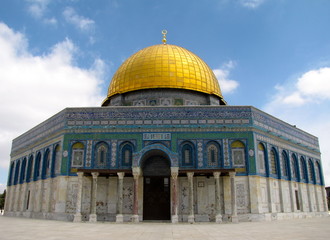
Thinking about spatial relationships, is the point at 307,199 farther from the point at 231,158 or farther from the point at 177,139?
the point at 177,139

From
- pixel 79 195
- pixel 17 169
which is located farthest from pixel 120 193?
pixel 17 169

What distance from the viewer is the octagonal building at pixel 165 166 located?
16.6 metres

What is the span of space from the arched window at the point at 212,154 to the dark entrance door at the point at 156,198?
2664mm

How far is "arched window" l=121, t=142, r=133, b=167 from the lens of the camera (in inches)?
696

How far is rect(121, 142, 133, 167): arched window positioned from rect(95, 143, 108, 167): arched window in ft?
3.23

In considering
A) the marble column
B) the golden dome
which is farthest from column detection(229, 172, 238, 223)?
the marble column

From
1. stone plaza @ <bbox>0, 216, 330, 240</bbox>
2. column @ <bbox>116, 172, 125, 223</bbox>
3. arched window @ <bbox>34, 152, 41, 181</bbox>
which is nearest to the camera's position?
stone plaza @ <bbox>0, 216, 330, 240</bbox>

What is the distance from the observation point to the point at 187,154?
17.8m

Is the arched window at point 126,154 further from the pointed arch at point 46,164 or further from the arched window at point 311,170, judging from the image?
the arched window at point 311,170

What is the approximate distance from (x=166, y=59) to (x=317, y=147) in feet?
47.2

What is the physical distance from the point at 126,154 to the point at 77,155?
9.44 ft

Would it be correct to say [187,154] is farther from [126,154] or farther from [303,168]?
[303,168]

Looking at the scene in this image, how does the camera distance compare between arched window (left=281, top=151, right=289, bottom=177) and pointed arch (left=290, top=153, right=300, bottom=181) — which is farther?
pointed arch (left=290, top=153, right=300, bottom=181)

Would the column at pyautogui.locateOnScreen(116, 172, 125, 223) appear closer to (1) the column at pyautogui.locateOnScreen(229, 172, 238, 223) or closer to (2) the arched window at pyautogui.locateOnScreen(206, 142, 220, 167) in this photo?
(2) the arched window at pyautogui.locateOnScreen(206, 142, 220, 167)
